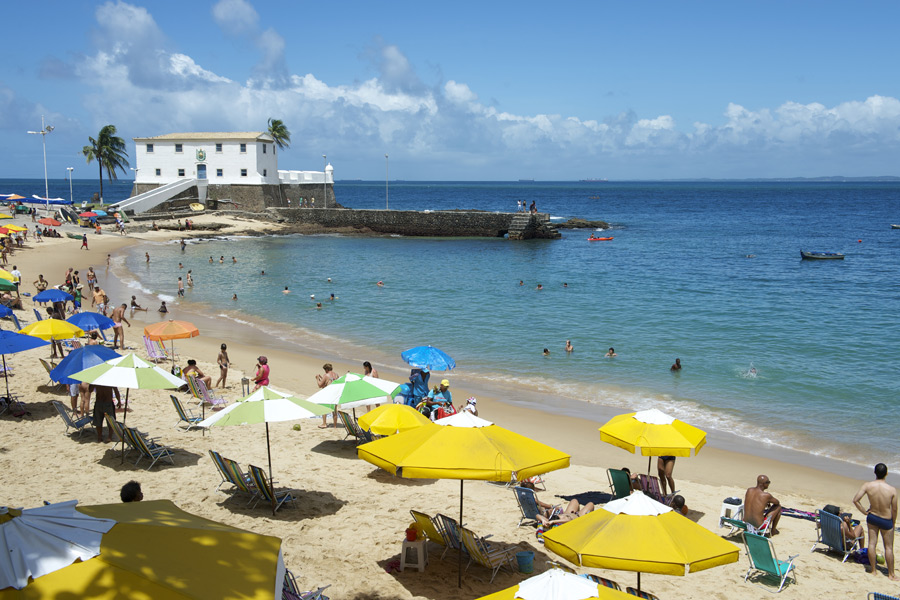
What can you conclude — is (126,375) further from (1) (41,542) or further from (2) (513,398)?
(2) (513,398)

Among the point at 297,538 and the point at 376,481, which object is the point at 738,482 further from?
the point at 297,538

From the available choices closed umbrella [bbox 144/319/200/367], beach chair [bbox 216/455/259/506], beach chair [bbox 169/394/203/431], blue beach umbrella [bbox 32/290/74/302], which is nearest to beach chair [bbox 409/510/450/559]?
beach chair [bbox 216/455/259/506]

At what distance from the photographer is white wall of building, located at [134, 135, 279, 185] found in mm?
63844

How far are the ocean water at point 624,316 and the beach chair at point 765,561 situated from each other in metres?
6.87

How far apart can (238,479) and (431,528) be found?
2.88 metres

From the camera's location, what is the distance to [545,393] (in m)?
18.4

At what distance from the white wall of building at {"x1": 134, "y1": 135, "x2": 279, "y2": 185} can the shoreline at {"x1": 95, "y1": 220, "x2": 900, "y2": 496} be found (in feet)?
122

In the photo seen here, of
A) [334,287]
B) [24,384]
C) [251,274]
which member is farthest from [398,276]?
[24,384]

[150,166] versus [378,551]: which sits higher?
[150,166]

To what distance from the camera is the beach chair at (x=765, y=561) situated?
8.11 metres

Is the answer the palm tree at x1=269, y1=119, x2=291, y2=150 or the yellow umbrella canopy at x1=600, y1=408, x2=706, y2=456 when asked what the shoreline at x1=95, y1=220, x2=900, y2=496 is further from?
the palm tree at x1=269, y1=119, x2=291, y2=150

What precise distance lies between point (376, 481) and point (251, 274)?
31.4 meters

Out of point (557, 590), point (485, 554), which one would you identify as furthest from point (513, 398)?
point (557, 590)

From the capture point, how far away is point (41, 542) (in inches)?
160
